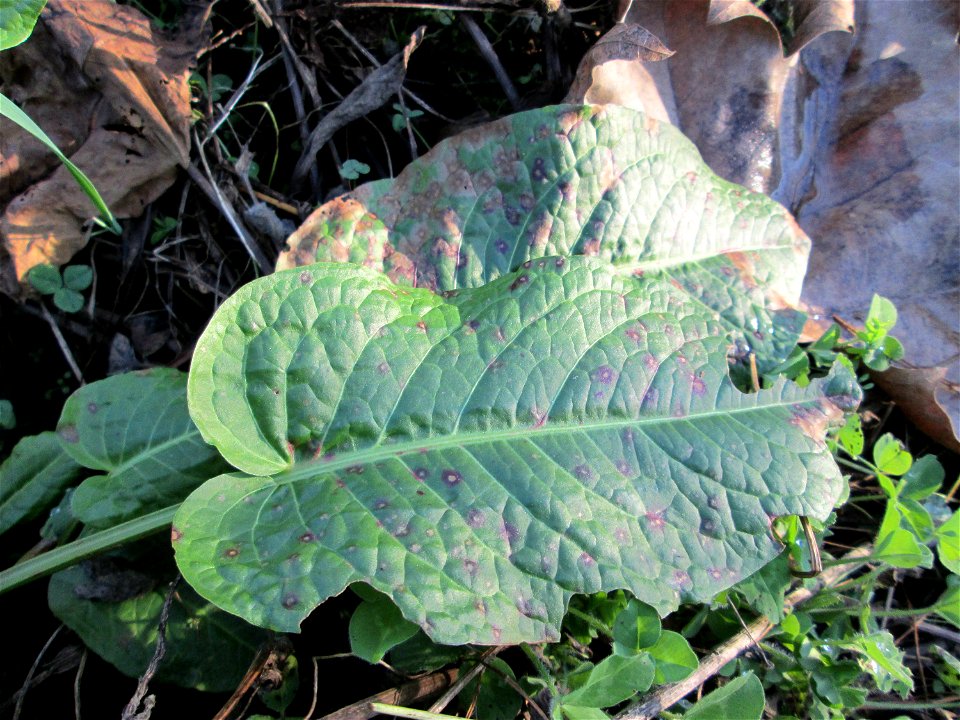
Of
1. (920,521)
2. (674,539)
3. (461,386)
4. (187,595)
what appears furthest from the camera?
(920,521)

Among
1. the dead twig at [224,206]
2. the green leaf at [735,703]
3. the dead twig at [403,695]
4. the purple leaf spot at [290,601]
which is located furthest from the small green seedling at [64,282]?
the green leaf at [735,703]

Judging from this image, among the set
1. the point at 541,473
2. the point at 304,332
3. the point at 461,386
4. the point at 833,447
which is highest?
the point at 304,332

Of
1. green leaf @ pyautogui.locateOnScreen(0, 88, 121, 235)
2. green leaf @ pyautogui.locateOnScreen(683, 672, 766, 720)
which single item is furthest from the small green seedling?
green leaf @ pyautogui.locateOnScreen(683, 672, 766, 720)

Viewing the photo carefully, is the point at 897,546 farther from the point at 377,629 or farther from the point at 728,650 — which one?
the point at 377,629

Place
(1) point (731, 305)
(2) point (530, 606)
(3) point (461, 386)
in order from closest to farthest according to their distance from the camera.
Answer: (2) point (530, 606), (3) point (461, 386), (1) point (731, 305)

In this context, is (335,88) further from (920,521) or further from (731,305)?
(920,521)

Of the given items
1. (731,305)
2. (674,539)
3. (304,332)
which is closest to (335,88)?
(304,332)
